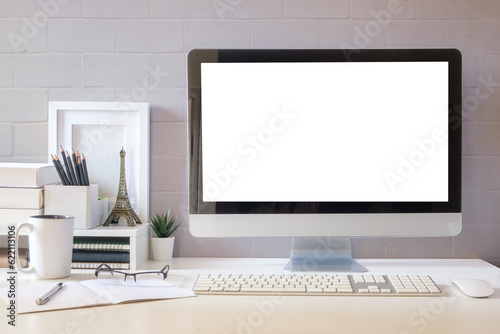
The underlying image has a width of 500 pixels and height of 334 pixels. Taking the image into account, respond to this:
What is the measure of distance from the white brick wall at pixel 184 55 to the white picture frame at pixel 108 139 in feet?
0.14

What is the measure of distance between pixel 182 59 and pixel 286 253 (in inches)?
24.3

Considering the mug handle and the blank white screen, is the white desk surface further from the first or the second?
the blank white screen

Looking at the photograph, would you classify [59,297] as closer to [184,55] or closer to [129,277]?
[129,277]

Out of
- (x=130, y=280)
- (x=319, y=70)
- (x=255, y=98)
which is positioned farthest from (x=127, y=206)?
(x=319, y=70)

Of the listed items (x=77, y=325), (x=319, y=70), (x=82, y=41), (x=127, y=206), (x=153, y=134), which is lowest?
(x=77, y=325)

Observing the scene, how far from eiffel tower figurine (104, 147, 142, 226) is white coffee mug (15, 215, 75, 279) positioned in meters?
0.24

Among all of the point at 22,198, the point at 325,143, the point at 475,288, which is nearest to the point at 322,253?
the point at 325,143

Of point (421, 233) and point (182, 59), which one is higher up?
Answer: point (182, 59)

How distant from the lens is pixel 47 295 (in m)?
1.10

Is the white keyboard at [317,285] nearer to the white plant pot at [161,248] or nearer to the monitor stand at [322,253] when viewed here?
the monitor stand at [322,253]

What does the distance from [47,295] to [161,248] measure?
492 millimetres

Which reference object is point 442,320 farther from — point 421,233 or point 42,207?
point 42,207

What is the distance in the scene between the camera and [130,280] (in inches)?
50.1
